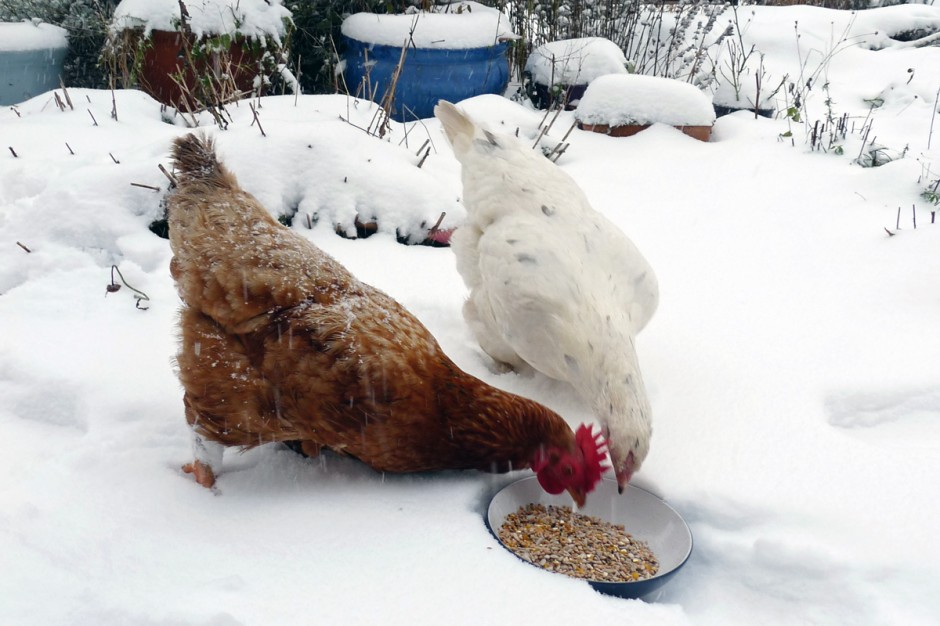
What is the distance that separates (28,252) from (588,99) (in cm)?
352

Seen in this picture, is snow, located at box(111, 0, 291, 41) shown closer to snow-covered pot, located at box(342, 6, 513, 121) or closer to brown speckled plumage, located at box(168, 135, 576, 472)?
snow-covered pot, located at box(342, 6, 513, 121)

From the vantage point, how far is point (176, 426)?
2.11m

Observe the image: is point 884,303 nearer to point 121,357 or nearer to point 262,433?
point 262,433

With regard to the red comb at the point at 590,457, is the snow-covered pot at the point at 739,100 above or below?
above

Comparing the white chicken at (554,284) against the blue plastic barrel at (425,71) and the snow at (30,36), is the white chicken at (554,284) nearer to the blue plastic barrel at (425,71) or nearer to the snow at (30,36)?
the blue plastic barrel at (425,71)

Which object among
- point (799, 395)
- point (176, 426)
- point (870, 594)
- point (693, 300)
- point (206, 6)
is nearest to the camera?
point (870, 594)

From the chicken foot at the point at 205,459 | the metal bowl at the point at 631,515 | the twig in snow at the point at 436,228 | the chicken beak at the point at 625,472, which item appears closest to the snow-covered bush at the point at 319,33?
the twig in snow at the point at 436,228

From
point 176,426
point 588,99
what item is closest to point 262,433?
point 176,426

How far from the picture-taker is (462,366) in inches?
100

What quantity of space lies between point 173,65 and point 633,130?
327 centimetres

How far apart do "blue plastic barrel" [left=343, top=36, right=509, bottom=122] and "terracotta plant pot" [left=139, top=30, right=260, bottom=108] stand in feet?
2.60

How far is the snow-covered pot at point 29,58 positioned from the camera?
5086 millimetres

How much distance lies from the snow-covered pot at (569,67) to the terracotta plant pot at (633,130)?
48 cm

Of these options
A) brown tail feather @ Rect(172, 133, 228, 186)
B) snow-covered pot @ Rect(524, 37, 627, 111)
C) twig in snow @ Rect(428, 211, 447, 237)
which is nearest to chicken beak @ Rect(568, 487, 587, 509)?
brown tail feather @ Rect(172, 133, 228, 186)
